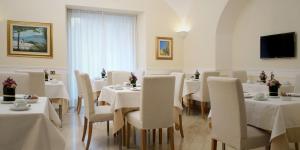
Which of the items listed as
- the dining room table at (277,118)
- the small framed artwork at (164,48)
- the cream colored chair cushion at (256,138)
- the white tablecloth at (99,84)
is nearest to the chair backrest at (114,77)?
the white tablecloth at (99,84)

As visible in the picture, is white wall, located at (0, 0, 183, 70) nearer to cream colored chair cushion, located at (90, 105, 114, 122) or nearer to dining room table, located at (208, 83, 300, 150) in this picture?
cream colored chair cushion, located at (90, 105, 114, 122)

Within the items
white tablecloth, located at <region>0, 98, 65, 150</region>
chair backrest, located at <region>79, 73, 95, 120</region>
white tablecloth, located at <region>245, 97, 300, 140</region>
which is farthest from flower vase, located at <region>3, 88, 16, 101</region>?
white tablecloth, located at <region>245, 97, 300, 140</region>

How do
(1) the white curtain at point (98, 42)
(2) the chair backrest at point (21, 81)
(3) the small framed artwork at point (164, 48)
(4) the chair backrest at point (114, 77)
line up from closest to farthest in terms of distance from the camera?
(2) the chair backrest at point (21, 81) < (4) the chair backrest at point (114, 77) < (1) the white curtain at point (98, 42) < (3) the small framed artwork at point (164, 48)

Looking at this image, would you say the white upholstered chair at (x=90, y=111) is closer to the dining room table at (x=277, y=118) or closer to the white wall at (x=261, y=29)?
the dining room table at (x=277, y=118)

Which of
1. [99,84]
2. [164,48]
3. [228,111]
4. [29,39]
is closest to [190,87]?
[99,84]

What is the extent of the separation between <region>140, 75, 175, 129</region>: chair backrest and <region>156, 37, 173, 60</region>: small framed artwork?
15.1 feet

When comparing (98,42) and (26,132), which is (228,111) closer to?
(26,132)

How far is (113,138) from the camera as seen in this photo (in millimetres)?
3898

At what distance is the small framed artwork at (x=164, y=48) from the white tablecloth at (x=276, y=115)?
5.22m

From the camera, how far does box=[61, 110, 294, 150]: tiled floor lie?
3.48 meters

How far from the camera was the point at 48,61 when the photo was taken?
6379mm

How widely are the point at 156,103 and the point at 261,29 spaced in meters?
3.92

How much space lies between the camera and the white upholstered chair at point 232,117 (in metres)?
2.25

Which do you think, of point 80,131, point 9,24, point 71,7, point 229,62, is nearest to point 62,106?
point 80,131
